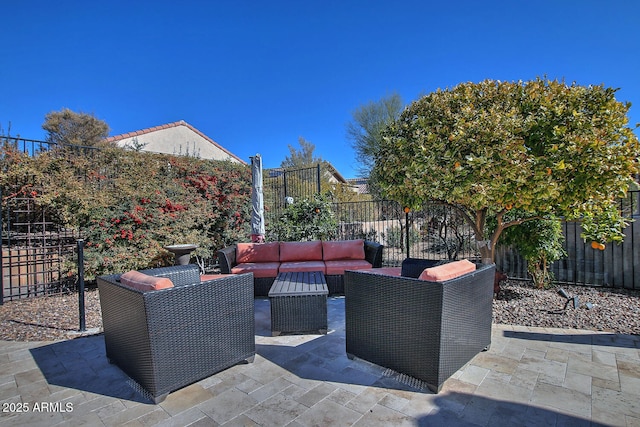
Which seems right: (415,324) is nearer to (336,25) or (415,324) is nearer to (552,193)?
(552,193)

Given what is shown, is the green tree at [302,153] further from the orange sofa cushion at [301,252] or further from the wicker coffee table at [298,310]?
the wicker coffee table at [298,310]

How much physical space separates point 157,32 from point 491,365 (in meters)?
8.27

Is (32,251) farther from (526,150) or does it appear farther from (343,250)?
(526,150)

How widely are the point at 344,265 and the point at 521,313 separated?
8.40 ft

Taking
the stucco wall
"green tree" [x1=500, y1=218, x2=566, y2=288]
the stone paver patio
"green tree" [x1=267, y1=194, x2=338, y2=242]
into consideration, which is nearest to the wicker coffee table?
the stone paver patio

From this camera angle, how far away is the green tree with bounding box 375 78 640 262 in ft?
11.1

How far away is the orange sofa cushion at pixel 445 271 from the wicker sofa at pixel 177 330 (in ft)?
4.98

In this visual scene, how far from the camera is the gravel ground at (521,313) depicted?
11.5 ft

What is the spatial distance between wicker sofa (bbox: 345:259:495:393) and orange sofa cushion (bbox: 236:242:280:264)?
3.04m

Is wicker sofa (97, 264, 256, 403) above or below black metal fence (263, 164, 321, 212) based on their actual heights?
below

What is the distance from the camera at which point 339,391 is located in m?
2.25

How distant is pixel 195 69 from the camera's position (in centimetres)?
843

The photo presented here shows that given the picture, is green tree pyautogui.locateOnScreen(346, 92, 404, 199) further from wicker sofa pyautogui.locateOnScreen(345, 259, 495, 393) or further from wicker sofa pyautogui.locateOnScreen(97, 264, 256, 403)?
wicker sofa pyautogui.locateOnScreen(97, 264, 256, 403)

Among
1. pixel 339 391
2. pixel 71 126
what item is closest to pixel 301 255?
pixel 339 391
